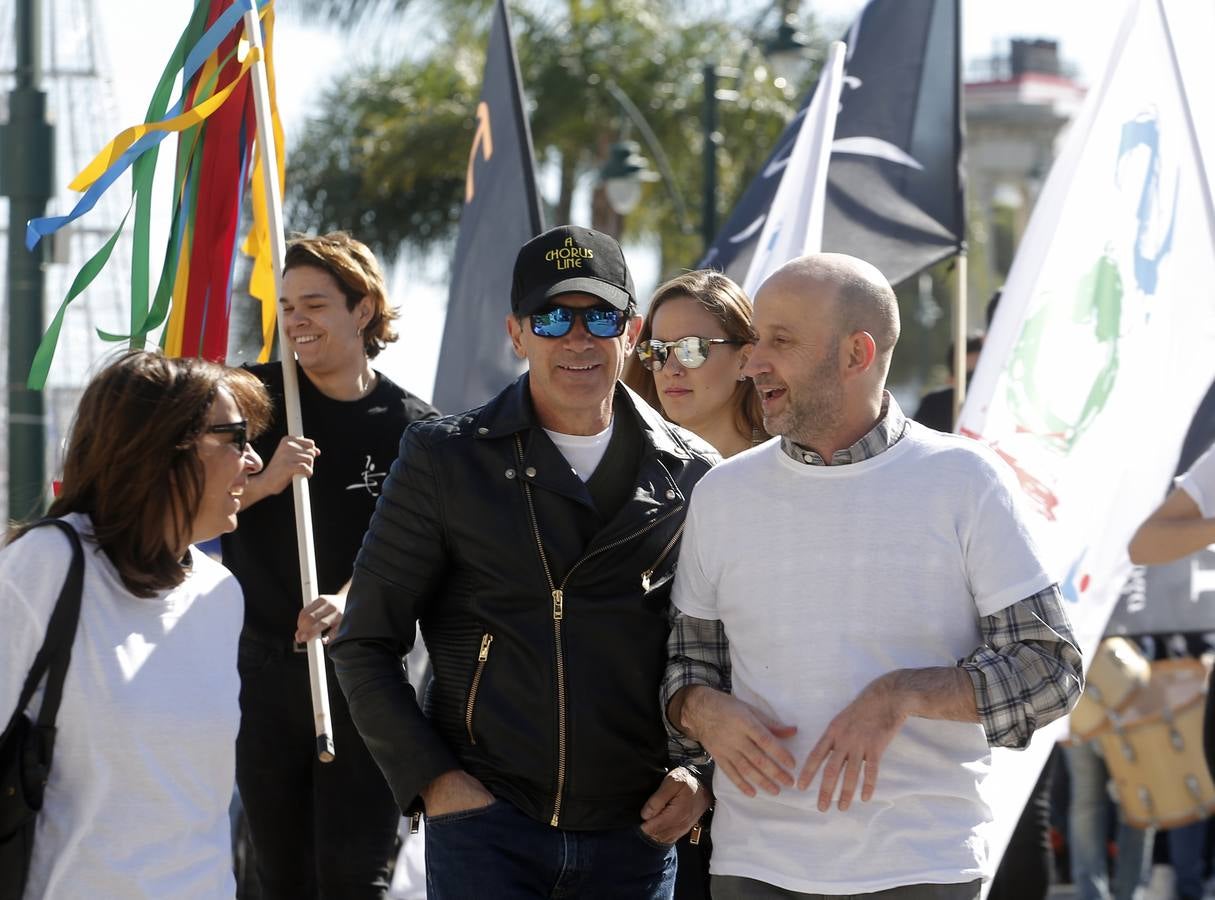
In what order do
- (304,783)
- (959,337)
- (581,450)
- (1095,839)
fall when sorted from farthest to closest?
(1095,839), (959,337), (304,783), (581,450)

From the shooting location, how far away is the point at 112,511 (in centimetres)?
322

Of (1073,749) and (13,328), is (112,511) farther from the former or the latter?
(1073,749)

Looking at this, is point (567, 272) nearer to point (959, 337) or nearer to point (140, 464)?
point (140, 464)

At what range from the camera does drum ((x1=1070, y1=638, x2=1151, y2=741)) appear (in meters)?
8.02

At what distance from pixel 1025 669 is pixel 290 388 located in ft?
7.80

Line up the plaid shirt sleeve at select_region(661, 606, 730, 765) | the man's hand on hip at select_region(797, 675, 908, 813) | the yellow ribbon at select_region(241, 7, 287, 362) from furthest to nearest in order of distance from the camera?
the yellow ribbon at select_region(241, 7, 287, 362)
the plaid shirt sleeve at select_region(661, 606, 730, 765)
the man's hand on hip at select_region(797, 675, 908, 813)

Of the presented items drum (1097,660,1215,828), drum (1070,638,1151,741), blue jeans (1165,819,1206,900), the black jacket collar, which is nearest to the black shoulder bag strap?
the black jacket collar

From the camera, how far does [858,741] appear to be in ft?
10.4

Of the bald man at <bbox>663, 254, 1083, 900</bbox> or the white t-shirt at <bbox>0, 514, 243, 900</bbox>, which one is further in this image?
the bald man at <bbox>663, 254, 1083, 900</bbox>

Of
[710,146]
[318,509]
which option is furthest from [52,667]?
[710,146]

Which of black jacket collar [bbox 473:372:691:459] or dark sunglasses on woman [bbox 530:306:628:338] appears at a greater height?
dark sunglasses on woman [bbox 530:306:628:338]

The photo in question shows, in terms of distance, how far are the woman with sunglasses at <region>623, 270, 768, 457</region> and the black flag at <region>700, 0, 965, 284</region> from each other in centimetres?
209

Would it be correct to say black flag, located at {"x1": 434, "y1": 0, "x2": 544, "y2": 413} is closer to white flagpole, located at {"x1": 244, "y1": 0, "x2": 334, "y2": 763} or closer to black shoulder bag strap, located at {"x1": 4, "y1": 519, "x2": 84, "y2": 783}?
white flagpole, located at {"x1": 244, "y1": 0, "x2": 334, "y2": 763}

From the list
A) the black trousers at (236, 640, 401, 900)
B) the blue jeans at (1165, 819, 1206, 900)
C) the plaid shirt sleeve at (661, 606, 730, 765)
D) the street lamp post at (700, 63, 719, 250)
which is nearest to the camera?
the plaid shirt sleeve at (661, 606, 730, 765)
